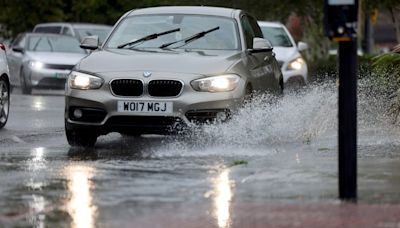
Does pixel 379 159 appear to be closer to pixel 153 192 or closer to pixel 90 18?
pixel 153 192

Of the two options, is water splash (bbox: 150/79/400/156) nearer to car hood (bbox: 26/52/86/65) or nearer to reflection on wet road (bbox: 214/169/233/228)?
reflection on wet road (bbox: 214/169/233/228)

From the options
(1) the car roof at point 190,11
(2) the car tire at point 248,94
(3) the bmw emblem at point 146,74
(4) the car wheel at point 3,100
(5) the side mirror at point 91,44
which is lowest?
(4) the car wheel at point 3,100

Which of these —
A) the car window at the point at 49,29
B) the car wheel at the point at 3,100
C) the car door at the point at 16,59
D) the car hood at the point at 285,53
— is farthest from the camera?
the car window at the point at 49,29

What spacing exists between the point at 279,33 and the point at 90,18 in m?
18.0

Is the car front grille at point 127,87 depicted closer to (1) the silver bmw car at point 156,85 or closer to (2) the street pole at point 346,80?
(1) the silver bmw car at point 156,85

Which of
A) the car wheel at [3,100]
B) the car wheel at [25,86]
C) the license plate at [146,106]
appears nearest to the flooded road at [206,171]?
the car wheel at [3,100]

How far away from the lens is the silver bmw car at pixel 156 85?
12008mm

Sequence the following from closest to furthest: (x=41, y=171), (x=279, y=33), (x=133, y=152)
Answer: (x=41, y=171) < (x=133, y=152) < (x=279, y=33)

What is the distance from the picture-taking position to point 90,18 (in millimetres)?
41469

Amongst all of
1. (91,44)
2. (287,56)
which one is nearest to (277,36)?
(287,56)

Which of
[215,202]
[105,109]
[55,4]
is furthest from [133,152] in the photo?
[55,4]

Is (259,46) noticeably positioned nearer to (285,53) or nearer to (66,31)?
(285,53)

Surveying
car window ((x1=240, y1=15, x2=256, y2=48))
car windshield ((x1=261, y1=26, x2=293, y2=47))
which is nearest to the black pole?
car window ((x1=240, y1=15, x2=256, y2=48))

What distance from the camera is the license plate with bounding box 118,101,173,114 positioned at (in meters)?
12.0
